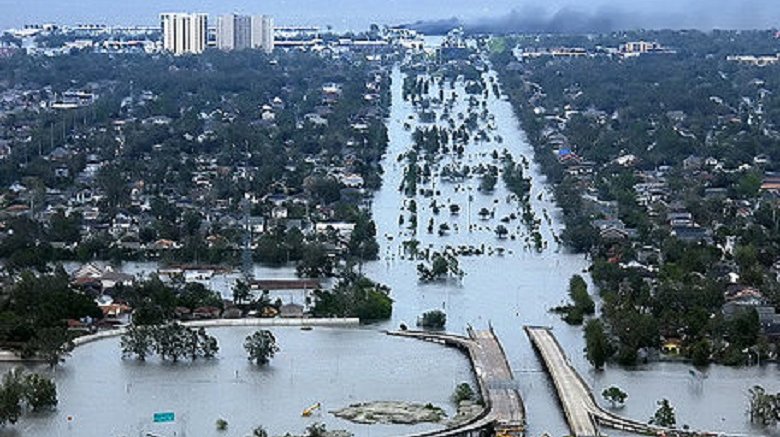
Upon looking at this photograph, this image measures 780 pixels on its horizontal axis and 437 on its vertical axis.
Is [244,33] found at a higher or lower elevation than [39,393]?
higher

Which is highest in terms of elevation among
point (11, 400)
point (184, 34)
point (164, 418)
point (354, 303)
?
point (184, 34)

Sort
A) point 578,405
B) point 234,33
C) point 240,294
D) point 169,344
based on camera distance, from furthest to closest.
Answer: point 234,33 → point 240,294 → point 169,344 → point 578,405

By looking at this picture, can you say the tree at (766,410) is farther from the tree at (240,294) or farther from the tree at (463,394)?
the tree at (240,294)

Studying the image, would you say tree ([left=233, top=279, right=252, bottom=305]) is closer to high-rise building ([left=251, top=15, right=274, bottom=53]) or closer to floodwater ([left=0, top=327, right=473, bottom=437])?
floodwater ([left=0, top=327, right=473, bottom=437])

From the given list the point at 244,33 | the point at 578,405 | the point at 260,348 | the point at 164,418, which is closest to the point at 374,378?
the point at 260,348

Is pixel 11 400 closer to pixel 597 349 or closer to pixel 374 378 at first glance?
pixel 374 378

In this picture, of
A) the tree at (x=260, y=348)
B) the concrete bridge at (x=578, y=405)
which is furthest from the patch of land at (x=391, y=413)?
the tree at (x=260, y=348)

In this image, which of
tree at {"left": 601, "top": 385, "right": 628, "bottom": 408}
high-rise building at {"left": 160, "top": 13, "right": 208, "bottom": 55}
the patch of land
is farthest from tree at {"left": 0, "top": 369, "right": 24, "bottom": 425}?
high-rise building at {"left": 160, "top": 13, "right": 208, "bottom": 55}
